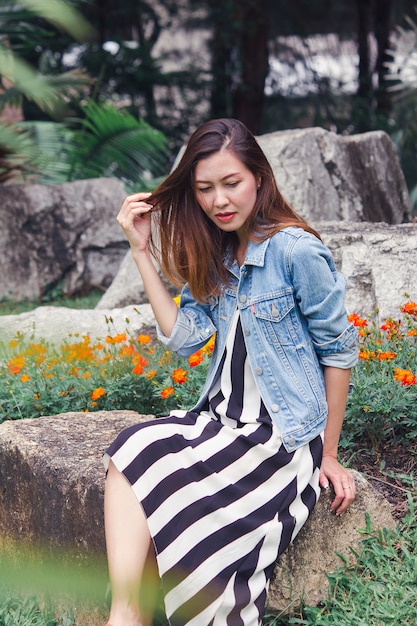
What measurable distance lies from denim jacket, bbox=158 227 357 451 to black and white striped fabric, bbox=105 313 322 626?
0.20 ft

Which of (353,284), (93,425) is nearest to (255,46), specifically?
(353,284)

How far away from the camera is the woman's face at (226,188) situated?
2059mm

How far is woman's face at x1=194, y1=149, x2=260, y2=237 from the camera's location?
2.06m

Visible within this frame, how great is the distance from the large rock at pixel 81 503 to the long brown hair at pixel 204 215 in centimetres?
57

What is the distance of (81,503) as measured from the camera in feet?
7.03

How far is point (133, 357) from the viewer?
10.3 feet

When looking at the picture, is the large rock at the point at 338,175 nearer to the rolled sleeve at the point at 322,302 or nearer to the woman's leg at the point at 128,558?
the rolled sleeve at the point at 322,302

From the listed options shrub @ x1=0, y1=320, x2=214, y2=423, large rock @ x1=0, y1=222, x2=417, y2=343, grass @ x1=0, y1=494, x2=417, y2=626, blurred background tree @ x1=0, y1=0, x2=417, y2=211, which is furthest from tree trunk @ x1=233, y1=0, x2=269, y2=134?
grass @ x1=0, y1=494, x2=417, y2=626

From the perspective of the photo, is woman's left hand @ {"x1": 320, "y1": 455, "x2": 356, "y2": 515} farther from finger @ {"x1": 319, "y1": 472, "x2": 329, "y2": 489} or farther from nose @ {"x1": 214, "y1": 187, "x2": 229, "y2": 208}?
nose @ {"x1": 214, "y1": 187, "x2": 229, "y2": 208}

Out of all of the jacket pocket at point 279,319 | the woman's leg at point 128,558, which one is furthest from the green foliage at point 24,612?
the jacket pocket at point 279,319

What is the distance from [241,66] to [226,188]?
843cm

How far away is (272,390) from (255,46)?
8549mm

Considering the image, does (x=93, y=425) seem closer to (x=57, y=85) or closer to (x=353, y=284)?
(x=353, y=284)

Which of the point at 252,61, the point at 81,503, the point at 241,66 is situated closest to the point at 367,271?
the point at 81,503
